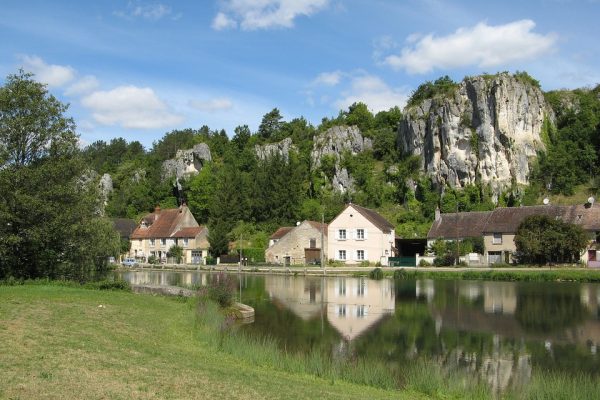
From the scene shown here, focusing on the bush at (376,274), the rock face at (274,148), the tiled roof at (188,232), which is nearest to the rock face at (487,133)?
the rock face at (274,148)

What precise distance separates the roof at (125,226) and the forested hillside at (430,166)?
396 inches

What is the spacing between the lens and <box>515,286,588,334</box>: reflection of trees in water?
22203 millimetres

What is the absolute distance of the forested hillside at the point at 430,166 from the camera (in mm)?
73938

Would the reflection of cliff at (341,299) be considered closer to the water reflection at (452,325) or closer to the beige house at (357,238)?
the water reflection at (452,325)

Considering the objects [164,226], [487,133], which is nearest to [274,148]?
[164,226]

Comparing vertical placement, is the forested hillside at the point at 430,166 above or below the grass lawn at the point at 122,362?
above

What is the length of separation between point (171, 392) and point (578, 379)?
969 centimetres

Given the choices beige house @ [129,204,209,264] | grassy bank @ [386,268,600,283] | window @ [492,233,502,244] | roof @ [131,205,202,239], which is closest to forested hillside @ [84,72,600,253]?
beige house @ [129,204,209,264]

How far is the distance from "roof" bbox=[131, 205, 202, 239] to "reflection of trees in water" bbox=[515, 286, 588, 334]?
5249 cm

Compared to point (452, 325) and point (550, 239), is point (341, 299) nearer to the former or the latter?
point (452, 325)

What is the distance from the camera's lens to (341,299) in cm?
3164

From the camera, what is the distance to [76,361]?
1127 cm

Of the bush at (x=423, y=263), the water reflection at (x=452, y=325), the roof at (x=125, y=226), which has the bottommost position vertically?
the water reflection at (x=452, y=325)

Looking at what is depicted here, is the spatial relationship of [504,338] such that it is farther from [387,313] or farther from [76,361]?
[76,361]
